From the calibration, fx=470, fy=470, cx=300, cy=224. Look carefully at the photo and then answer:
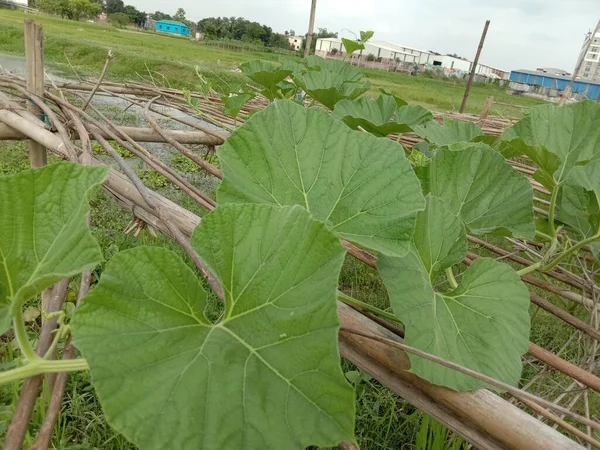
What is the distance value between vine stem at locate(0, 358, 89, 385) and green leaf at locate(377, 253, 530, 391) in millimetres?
254

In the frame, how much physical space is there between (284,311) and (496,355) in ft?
0.77

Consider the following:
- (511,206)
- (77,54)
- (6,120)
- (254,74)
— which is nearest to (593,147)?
(511,206)

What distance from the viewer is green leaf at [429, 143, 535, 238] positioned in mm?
580

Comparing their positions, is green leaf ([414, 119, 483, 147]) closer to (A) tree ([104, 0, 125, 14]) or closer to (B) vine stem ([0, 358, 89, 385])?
(B) vine stem ([0, 358, 89, 385])

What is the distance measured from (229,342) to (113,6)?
4479 centimetres

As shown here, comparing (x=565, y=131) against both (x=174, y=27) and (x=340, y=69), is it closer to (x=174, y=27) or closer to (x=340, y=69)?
(x=340, y=69)

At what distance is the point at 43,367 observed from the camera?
0.34 m

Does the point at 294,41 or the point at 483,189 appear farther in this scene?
the point at 294,41

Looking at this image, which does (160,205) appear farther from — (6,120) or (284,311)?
(6,120)

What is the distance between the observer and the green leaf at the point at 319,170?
0.45 metres

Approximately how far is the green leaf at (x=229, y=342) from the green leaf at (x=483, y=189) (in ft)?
1.01

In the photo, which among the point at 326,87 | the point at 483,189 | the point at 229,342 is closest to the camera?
the point at 229,342

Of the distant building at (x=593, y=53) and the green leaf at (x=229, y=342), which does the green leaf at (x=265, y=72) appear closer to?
the green leaf at (x=229, y=342)

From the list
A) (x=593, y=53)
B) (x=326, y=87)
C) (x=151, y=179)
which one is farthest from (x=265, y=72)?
(x=593, y=53)
